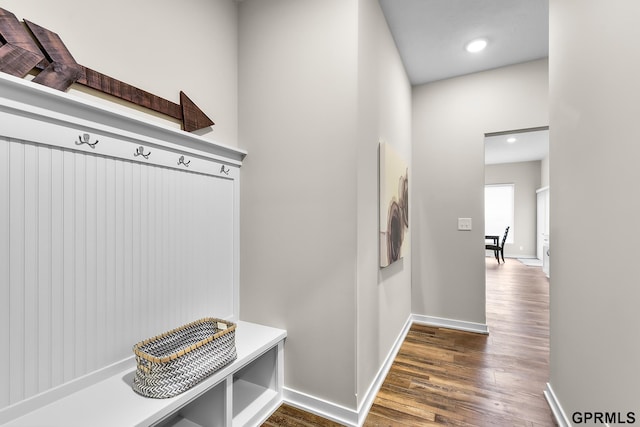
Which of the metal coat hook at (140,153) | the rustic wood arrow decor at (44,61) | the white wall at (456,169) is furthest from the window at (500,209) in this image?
the rustic wood arrow decor at (44,61)

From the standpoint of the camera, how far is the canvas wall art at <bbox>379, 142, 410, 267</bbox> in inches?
77.4

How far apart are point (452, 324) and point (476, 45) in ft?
8.81

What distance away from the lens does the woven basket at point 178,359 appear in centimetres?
111

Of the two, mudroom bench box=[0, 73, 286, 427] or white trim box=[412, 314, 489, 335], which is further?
white trim box=[412, 314, 489, 335]

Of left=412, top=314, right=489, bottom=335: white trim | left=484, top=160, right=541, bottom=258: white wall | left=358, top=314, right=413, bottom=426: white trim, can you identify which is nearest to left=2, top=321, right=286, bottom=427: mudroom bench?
left=358, top=314, right=413, bottom=426: white trim

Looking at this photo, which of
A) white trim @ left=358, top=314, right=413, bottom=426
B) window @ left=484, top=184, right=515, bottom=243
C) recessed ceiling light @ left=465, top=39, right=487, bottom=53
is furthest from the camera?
window @ left=484, top=184, right=515, bottom=243

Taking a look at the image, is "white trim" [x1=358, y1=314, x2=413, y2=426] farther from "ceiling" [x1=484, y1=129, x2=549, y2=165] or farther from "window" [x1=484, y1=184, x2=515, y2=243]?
"window" [x1=484, y1=184, x2=515, y2=243]

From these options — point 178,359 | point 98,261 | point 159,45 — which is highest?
point 159,45

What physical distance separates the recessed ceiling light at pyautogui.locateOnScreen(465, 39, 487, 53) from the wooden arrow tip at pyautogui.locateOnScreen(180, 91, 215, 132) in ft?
7.52

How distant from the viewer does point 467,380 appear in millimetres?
1985

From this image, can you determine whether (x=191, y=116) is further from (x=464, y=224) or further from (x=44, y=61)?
(x=464, y=224)

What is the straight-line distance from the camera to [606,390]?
110 cm

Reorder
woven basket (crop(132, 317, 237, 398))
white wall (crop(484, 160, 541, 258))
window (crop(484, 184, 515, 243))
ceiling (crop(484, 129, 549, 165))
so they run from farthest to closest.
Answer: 1. window (crop(484, 184, 515, 243))
2. white wall (crop(484, 160, 541, 258))
3. ceiling (crop(484, 129, 549, 165))
4. woven basket (crop(132, 317, 237, 398))

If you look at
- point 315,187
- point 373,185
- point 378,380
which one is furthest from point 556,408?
point 315,187
